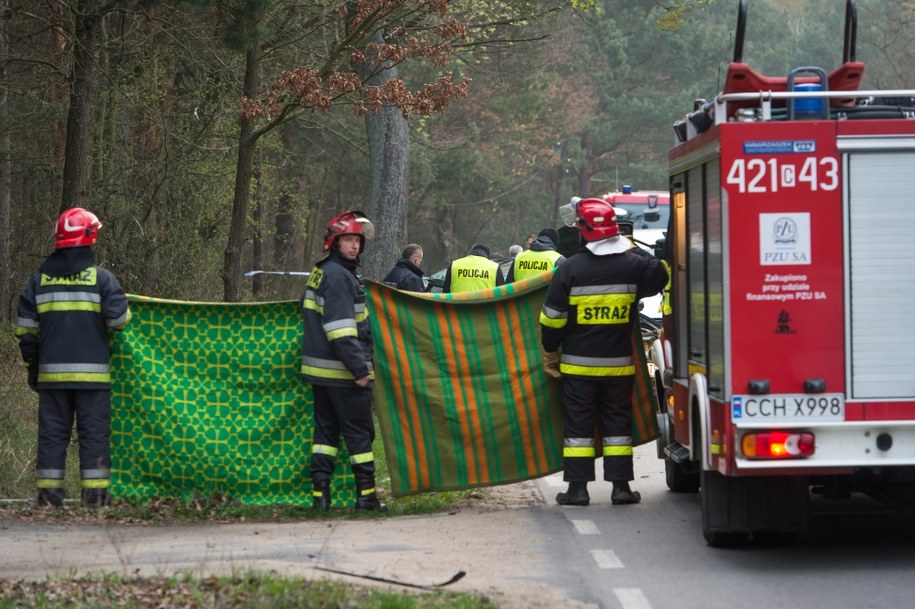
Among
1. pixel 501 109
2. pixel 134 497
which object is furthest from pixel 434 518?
pixel 501 109

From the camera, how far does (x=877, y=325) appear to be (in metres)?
7.84

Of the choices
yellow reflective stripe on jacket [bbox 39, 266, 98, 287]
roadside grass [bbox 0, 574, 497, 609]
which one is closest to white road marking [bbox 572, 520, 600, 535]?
roadside grass [bbox 0, 574, 497, 609]

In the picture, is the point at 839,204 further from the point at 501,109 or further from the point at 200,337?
the point at 501,109

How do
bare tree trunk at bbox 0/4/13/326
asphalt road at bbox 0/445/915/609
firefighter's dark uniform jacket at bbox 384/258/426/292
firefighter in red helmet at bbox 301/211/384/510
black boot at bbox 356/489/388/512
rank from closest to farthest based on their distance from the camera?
asphalt road at bbox 0/445/915/609 < firefighter in red helmet at bbox 301/211/384/510 < black boot at bbox 356/489/388/512 < firefighter's dark uniform jacket at bbox 384/258/426/292 < bare tree trunk at bbox 0/4/13/326

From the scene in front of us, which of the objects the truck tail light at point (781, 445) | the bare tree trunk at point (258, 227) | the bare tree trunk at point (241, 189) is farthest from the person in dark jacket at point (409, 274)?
the truck tail light at point (781, 445)

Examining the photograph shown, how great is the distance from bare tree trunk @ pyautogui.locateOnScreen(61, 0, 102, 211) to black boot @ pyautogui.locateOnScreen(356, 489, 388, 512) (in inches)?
256

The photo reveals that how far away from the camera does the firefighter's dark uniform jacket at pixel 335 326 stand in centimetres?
1011

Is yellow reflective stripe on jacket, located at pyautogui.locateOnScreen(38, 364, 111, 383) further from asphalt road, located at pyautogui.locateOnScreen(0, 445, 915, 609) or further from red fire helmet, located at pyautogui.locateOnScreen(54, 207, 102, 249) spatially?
asphalt road, located at pyautogui.locateOnScreen(0, 445, 915, 609)

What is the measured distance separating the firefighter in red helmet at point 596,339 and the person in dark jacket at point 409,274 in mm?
6876

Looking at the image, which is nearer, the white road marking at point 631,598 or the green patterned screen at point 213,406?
the white road marking at point 631,598

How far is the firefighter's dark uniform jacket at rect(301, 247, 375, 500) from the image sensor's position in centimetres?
1015

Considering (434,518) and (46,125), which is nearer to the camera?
(434,518)

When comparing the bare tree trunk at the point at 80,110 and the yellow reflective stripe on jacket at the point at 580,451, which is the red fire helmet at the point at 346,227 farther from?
the bare tree trunk at the point at 80,110

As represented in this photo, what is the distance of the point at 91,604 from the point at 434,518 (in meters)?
3.47
